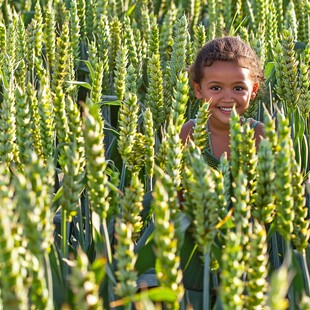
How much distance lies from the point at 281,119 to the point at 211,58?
3.34 ft

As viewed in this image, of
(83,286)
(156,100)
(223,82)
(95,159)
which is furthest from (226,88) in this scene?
(83,286)

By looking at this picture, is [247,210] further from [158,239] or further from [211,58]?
[211,58]

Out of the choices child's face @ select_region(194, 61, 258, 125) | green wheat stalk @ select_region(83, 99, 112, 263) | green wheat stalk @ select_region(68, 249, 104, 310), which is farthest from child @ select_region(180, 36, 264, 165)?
green wheat stalk @ select_region(68, 249, 104, 310)

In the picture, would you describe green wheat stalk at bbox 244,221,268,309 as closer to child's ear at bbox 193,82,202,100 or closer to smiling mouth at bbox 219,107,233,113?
smiling mouth at bbox 219,107,233,113

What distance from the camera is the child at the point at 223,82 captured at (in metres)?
2.00

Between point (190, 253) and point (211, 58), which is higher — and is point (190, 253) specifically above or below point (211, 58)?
below

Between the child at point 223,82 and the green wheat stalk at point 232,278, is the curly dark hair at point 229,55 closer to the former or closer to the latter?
the child at point 223,82

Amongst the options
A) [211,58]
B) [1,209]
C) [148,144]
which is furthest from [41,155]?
[211,58]

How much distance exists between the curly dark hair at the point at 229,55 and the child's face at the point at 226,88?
0.6 inches

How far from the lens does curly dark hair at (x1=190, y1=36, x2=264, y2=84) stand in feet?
6.77

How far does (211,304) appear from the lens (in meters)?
1.40

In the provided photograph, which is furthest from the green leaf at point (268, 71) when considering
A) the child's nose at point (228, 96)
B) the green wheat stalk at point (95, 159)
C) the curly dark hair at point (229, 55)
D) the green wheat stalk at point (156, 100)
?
the green wheat stalk at point (95, 159)

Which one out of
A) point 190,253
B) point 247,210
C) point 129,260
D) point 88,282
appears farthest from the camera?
point 190,253

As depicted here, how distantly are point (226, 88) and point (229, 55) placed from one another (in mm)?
100
